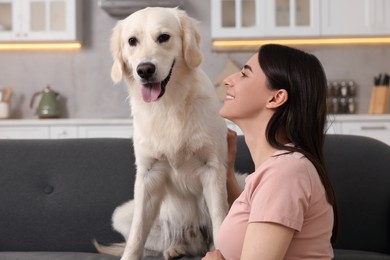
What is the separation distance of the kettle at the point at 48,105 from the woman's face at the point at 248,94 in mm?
3546

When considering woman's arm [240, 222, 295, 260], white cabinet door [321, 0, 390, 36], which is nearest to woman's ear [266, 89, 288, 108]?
woman's arm [240, 222, 295, 260]

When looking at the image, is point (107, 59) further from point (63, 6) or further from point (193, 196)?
point (193, 196)

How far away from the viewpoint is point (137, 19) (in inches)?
71.2

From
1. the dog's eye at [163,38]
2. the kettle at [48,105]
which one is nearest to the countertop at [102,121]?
the kettle at [48,105]

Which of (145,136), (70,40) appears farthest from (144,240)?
(70,40)

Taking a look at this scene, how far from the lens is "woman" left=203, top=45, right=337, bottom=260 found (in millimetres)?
985

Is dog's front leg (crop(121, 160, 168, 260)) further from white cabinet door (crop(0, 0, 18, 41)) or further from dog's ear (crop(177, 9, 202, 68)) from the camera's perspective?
white cabinet door (crop(0, 0, 18, 41))

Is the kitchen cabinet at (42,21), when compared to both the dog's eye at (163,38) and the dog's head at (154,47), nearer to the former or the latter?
the dog's head at (154,47)

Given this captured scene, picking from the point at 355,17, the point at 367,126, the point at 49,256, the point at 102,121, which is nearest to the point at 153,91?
the point at 49,256

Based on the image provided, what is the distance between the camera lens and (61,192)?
6.58ft

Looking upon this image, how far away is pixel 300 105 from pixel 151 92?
0.74 m

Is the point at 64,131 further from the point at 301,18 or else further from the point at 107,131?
the point at 301,18

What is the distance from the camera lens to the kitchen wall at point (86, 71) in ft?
15.5

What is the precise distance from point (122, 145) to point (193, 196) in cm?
38
